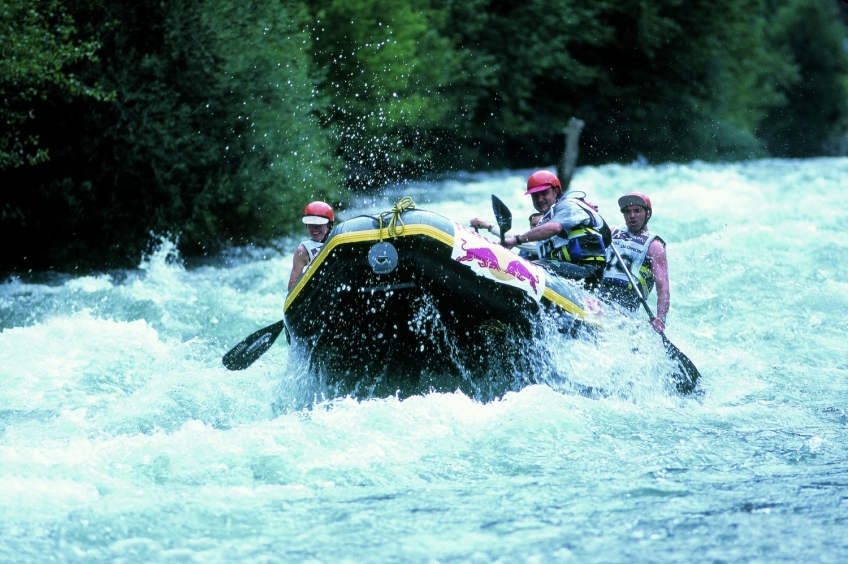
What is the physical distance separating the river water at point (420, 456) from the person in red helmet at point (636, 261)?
1.21 ft

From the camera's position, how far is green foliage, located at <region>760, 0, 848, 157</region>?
4347 centimetres

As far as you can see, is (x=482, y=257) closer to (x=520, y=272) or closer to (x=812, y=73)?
(x=520, y=272)

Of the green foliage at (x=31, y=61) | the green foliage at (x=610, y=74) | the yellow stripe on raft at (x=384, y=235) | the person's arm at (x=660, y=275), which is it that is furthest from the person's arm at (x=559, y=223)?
the green foliage at (x=610, y=74)

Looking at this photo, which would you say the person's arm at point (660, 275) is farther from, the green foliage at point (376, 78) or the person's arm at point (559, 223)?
the green foliage at point (376, 78)

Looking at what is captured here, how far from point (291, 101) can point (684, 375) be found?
29.3ft

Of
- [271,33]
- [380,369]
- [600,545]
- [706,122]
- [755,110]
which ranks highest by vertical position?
[755,110]

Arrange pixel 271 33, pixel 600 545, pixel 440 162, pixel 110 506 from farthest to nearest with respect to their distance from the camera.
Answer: pixel 440 162, pixel 271 33, pixel 110 506, pixel 600 545

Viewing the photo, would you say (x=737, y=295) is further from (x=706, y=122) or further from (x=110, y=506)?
(x=706, y=122)

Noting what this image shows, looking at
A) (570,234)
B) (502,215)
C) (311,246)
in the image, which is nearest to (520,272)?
(502,215)

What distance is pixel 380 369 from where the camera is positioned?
6.70m

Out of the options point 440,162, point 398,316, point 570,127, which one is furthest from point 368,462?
point 440,162

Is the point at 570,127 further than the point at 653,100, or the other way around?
the point at 653,100

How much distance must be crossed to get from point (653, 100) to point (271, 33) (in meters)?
18.0

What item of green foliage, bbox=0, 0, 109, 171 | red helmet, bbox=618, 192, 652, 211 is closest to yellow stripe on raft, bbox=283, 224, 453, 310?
red helmet, bbox=618, 192, 652, 211
